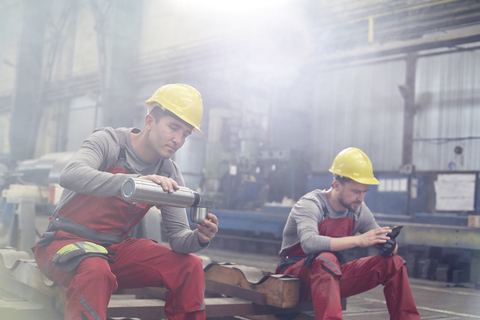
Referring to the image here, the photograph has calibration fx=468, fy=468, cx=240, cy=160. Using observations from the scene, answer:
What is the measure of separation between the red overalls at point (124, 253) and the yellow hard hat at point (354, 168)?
1.08 m

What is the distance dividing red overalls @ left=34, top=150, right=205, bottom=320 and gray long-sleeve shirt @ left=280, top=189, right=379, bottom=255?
0.64m

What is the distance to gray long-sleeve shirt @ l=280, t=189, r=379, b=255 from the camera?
2.38 meters

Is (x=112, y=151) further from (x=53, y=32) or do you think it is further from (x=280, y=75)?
(x=53, y=32)

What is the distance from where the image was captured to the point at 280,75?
10.0 metres

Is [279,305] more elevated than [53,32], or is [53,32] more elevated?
[53,32]

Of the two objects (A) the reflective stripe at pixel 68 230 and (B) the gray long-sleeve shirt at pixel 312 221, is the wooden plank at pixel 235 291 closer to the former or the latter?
(B) the gray long-sleeve shirt at pixel 312 221

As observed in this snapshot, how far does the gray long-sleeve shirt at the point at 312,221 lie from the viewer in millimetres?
2379

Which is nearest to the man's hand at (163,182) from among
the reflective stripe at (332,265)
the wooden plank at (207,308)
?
the wooden plank at (207,308)

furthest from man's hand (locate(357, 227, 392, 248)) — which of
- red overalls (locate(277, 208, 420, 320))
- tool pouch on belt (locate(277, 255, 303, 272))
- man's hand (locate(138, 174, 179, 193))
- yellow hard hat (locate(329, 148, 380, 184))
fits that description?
man's hand (locate(138, 174, 179, 193))

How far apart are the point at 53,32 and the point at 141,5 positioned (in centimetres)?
381

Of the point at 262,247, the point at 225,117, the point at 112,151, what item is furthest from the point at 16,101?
the point at 112,151

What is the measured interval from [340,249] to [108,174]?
1.29m

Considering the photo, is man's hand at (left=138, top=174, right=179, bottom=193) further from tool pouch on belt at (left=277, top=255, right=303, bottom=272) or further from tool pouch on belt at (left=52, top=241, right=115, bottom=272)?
tool pouch on belt at (left=277, top=255, right=303, bottom=272)

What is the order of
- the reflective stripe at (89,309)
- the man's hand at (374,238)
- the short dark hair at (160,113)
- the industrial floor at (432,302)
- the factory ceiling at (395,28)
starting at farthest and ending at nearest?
the factory ceiling at (395,28) → the industrial floor at (432,302) → the man's hand at (374,238) → the short dark hair at (160,113) → the reflective stripe at (89,309)
